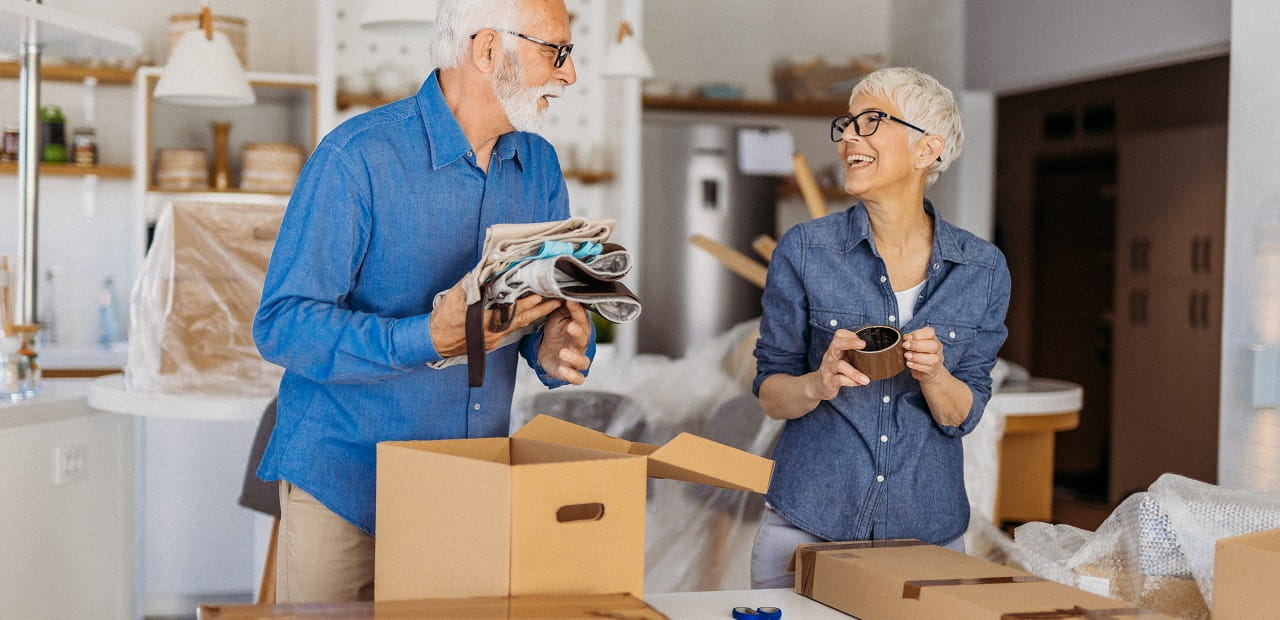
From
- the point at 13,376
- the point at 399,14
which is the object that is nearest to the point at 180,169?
the point at 399,14

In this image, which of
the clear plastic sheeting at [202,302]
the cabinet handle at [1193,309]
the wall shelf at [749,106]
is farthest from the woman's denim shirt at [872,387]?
the cabinet handle at [1193,309]

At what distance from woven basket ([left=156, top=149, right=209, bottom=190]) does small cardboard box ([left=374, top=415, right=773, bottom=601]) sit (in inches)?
163

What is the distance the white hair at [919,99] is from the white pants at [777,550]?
629 mm

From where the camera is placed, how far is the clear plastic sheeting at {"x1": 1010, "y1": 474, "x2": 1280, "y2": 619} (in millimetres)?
1653

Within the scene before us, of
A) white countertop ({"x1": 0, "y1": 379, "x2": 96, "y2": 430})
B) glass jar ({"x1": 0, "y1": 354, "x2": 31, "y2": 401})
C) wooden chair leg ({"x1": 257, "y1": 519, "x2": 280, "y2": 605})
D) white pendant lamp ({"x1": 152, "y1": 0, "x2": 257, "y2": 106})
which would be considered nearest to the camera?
white countertop ({"x1": 0, "y1": 379, "x2": 96, "y2": 430})

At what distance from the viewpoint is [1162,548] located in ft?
5.61

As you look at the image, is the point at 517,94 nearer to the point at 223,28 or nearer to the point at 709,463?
the point at 709,463

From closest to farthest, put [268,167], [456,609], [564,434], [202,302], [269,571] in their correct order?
Result: [456,609], [564,434], [202,302], [269,571], [268,167]

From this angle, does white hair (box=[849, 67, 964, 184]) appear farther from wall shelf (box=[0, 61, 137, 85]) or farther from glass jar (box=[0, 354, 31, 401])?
wall shelf (box=[0, 61, 137, 85])

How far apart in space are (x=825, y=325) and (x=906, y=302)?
0.14 meters

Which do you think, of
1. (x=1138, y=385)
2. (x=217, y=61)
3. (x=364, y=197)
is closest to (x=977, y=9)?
(x=1138, y=385)

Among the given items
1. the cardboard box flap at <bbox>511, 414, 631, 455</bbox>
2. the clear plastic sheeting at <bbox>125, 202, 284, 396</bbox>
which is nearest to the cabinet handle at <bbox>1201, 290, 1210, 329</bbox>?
the clear plastic sheeting at <bbox>125, 202, 284, 396</bbox>

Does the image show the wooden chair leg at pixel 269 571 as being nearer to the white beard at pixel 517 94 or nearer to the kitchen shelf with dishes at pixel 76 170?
the white beard at pixel 517 94

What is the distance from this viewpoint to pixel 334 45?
5.22 metres
